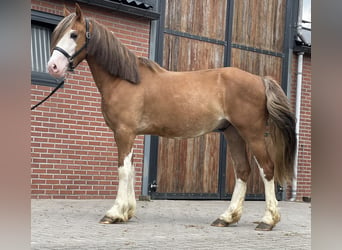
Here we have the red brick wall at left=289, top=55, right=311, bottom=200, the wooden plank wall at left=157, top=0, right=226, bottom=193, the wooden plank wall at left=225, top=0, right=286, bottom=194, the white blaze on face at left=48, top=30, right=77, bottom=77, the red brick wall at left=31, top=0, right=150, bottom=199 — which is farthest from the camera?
the red brick wall at left=289, top=55, right=311, bottom=200

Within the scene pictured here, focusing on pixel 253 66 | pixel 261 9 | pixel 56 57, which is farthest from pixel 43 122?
pixel 261 9

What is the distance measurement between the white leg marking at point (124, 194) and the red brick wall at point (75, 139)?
93.3 inches

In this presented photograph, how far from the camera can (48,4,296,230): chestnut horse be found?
4.61 m

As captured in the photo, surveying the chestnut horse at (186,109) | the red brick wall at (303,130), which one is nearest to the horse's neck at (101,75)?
the chestnut horse at (186,109)

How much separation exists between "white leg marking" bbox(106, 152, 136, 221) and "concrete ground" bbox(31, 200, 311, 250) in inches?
5.2

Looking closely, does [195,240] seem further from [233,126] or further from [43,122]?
[43,122]

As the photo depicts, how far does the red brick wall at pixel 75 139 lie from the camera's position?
6625 mm

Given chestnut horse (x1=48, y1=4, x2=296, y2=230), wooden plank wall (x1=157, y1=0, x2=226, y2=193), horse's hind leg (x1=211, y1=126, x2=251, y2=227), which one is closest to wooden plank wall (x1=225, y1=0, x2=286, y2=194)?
wooden plank wall (x1=157, y1=0, x2=226, y2=193)

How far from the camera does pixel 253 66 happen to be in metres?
8.98

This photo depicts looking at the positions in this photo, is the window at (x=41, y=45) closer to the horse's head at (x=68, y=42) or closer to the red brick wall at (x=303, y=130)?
the horse's head at (x=68, y=42)

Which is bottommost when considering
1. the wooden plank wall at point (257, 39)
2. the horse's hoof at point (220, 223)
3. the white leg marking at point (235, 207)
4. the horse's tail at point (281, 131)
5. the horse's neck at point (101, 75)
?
the horse's hoof at point (220, 223)

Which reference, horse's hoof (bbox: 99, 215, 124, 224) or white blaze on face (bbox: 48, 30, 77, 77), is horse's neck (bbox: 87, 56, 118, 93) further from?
horse's hoof (bbox: 99, 215, 124, 224)

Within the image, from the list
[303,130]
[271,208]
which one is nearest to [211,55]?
[303,130]
